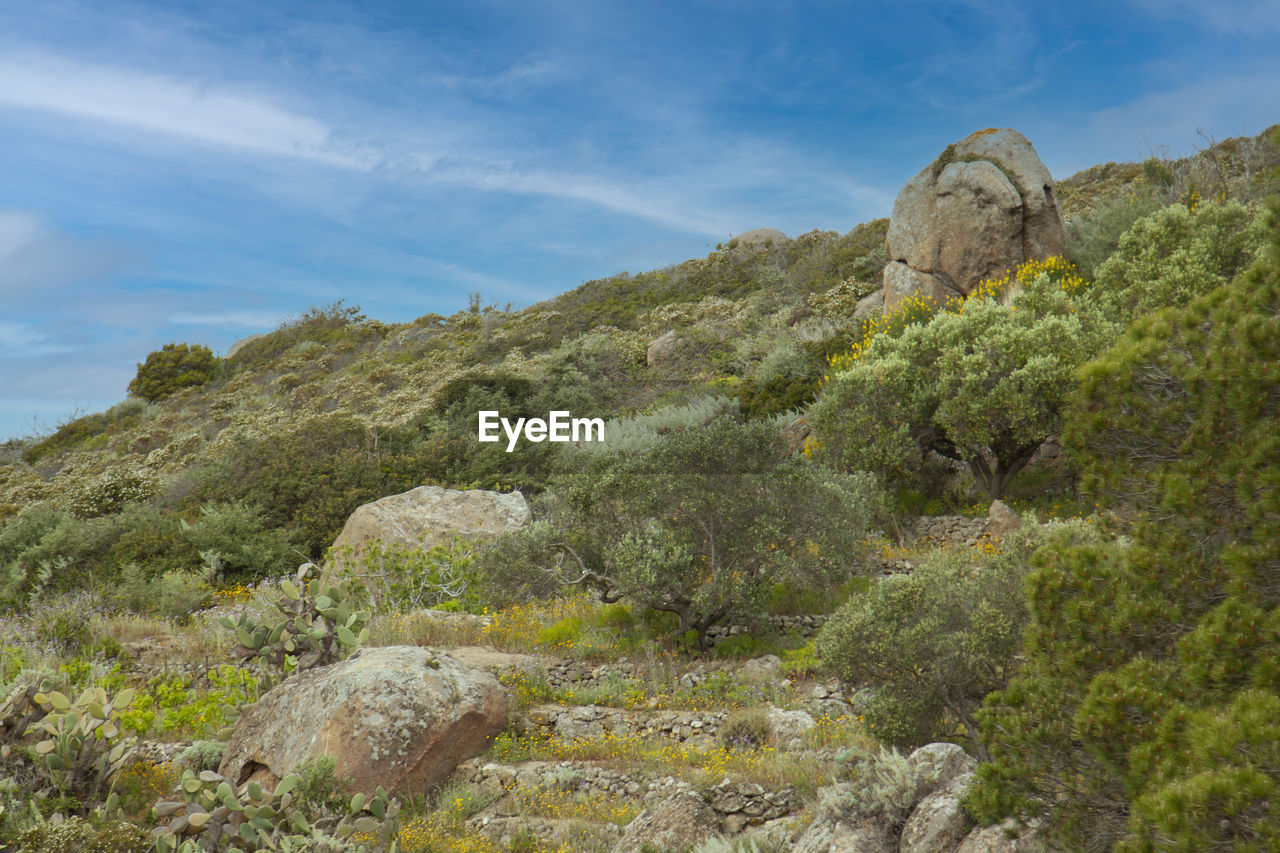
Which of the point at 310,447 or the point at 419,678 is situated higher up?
the point at 310,447

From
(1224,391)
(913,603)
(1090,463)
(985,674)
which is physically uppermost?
(1224,391)

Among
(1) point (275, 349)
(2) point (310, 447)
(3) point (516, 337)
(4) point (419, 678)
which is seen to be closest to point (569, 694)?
(4) point (419, 678)

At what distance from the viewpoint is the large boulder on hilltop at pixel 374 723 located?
585 cm

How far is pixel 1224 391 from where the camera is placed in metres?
3.56

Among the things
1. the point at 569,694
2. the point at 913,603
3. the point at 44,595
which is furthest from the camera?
the point at 44,595

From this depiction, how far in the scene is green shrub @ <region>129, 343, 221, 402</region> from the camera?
1511 inches

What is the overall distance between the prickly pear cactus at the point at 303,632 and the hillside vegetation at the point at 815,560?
7 cm

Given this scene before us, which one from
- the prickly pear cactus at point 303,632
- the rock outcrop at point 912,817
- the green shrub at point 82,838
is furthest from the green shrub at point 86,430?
the rock outcrop at point 912,817

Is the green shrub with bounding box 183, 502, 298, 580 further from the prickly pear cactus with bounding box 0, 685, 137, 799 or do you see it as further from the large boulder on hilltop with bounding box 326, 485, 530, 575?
the prickly pear cactus with bounding box 0, 685, 137, 799

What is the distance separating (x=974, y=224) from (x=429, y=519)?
45.4 ft

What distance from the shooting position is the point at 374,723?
5.93 metres

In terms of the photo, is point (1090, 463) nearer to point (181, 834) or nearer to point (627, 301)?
point (181, 834)

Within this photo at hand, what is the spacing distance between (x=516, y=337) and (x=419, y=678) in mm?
23939

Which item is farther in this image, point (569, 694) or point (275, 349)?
point (275, 349)
